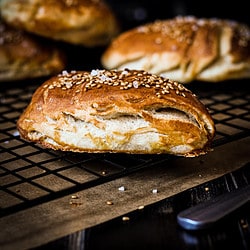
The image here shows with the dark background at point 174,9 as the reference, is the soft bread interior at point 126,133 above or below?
above

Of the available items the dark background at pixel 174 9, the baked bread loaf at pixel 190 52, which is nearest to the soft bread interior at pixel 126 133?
the baked bread loaf at pixel 190 52

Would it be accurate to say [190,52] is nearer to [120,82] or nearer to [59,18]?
[59,18]

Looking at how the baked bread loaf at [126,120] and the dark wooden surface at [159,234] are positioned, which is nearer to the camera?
the dark wooden surface at [159,234]

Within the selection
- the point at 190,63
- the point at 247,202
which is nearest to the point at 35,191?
the point at 247,202

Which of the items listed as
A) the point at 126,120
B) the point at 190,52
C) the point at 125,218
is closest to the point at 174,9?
the point at 190,52

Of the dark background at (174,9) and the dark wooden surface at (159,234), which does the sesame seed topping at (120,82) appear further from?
the dark background at (174,9)

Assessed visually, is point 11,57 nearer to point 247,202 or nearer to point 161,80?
point 161,80
